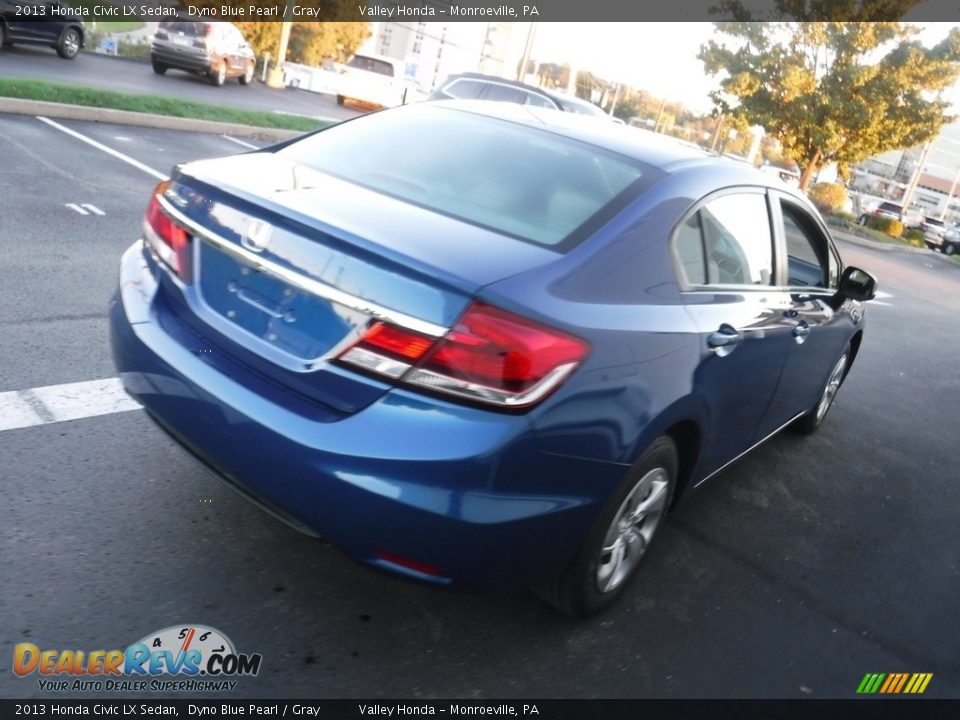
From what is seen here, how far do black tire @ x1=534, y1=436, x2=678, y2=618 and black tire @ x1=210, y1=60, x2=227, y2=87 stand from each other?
2185 cm

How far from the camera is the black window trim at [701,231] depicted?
10.3 ft

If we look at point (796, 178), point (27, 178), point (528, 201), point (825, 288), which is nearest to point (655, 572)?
point (528, 201)

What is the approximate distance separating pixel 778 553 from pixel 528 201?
6.88 feet

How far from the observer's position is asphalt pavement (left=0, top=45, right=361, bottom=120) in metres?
16.5

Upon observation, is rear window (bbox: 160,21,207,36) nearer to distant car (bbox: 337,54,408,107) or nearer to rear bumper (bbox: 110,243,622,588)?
distant car (bbox: 337,54,408,107)

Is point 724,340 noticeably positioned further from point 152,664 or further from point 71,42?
point 71,42

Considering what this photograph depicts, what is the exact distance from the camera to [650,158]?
346 cm

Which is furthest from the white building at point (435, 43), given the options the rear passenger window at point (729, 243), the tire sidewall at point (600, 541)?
the tire sidewall at point (600, 541)

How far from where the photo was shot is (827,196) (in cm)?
3403

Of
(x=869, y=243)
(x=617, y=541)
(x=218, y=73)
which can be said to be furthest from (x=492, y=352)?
(x=869, y=243)

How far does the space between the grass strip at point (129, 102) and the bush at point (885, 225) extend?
26.0 meters

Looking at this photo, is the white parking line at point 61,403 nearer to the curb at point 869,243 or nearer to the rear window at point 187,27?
the rear window at point 187,27

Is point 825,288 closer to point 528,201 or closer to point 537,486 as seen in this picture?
point 528,201
